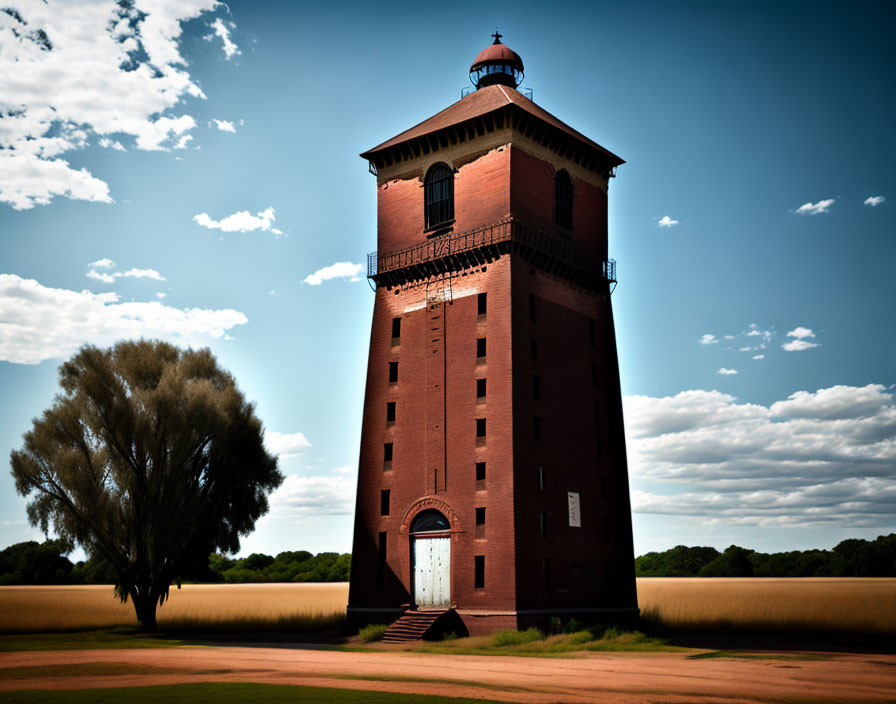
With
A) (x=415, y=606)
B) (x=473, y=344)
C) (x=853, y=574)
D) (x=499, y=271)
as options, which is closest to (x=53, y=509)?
(x=415, y=606)

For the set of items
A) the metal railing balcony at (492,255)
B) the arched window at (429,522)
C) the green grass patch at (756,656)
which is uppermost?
the metal railing balcony at (492,255)

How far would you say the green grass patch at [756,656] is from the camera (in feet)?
92.4

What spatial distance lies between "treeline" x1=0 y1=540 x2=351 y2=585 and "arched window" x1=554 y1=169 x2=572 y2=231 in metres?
66.7

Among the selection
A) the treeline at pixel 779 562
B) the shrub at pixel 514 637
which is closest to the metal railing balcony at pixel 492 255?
the shrub at pixel 514 637

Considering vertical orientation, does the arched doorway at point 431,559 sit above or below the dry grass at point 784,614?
above

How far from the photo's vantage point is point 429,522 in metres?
39.6

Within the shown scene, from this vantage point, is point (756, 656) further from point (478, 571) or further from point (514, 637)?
point (478, 571)

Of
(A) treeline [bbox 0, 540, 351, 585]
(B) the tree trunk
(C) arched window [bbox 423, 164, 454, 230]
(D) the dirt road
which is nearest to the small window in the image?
(D) the dirt road

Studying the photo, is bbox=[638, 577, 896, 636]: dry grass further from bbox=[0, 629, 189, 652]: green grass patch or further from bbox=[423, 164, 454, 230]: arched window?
bbox=[0, 629, 189, 652]: green grass patch

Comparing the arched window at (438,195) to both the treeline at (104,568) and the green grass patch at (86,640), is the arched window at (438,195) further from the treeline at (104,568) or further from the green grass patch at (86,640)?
Result: the treeline at (104,568)

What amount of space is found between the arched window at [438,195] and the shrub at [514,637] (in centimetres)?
2103

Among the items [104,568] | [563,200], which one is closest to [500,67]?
[563,200]

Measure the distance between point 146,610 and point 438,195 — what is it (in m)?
27.1

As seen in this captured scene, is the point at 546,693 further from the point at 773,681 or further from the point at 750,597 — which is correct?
the point at 750,597
